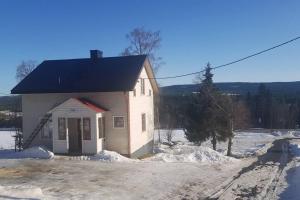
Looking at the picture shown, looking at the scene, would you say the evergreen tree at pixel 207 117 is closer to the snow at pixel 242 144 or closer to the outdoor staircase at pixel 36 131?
the snow at pixel 242 144

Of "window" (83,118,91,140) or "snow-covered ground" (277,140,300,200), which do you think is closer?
"snow-covered ground" (277,140,300,200)

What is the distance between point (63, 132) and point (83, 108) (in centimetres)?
197

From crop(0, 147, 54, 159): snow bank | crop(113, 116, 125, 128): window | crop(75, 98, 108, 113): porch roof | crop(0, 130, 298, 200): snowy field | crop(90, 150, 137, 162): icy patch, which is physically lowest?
crop(0, 130, 298, 200): snowy field

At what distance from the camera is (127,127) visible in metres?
25.1

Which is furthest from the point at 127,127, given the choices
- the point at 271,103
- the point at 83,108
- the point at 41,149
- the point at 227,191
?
the point at 271,103

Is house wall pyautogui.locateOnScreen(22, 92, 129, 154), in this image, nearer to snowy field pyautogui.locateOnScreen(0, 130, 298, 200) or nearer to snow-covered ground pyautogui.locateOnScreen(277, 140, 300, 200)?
snowy field pyautogui.locateOnScreen(0, 130, 298, 200)

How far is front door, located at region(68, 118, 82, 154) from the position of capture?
25578 millimetres

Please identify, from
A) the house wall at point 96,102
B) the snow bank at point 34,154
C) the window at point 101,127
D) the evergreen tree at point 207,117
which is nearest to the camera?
the snow bank at point 34,154

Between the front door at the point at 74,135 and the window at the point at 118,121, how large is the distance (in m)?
2.12

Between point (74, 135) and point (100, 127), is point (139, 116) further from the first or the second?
point (74, 135)

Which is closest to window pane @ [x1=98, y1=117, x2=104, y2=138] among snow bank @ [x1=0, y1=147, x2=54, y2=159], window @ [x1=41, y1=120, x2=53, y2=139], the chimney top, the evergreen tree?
snow bank @ [x1=0, y1=147, x2=54, y2=159]

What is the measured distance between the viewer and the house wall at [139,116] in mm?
25734

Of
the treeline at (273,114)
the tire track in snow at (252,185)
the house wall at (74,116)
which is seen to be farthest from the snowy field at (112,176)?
the treeline at (273,114)

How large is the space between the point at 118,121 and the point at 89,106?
2.16 m
